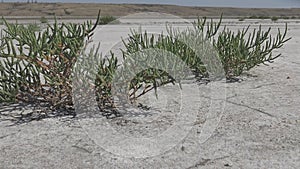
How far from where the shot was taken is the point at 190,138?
3170 millimetres

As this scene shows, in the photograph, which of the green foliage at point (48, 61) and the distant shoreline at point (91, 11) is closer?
the green foliage at point (48, 61)

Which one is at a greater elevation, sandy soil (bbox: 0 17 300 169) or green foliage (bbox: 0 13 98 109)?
green foliage (bbox: 0 13 98 109)

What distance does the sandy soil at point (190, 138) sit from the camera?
2727 mm

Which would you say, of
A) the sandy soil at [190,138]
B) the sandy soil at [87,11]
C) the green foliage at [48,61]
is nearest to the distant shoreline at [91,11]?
the sandy soil at [87,11]

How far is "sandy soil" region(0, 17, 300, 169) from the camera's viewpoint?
273 cm

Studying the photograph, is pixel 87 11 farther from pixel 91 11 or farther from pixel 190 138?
pixel 190 138

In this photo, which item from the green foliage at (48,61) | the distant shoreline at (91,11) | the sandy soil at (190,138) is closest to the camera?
the sandy soil at (190,138)

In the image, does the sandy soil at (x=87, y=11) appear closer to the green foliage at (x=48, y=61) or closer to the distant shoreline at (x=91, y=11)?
the distant shoreline at (x=91, y=11)

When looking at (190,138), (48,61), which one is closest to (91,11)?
(48,61)

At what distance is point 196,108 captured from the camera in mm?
4004

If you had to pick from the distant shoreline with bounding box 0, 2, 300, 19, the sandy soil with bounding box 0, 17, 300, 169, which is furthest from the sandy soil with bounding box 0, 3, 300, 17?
the sandy soil with bounding box 0, 17, 300, 169

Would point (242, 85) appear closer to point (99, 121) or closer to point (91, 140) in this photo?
point (99, 121)

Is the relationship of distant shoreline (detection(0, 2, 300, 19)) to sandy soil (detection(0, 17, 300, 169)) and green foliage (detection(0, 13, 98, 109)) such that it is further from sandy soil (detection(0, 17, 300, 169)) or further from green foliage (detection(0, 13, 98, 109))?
green foliage (detection(0, 13, 98, 109))

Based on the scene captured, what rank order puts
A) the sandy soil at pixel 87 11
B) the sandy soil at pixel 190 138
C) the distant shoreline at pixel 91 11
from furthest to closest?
the sandy soil at pixel 87 11 → the distant shoreline at pixel 91 11 → the sandy soil at pixel 190 138
